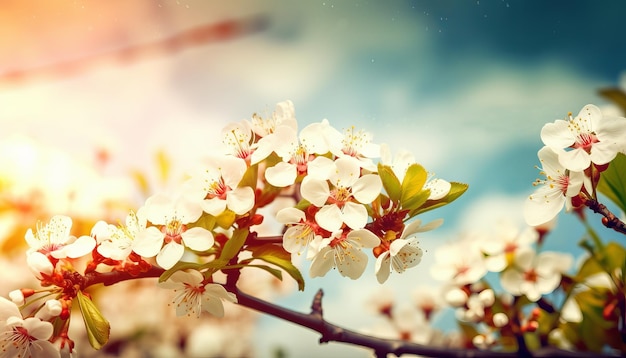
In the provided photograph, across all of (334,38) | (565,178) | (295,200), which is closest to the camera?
(565,178)

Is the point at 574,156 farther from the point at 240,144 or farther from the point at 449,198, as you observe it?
the point at 240,144

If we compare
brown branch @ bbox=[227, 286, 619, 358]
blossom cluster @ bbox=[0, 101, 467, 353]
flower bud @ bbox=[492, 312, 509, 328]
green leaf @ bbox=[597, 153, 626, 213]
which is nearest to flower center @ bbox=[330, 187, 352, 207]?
blossom cluster @ bbox=[0, 101, 467, 353]

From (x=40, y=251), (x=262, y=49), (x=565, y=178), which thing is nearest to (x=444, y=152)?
(x=262, y=49)

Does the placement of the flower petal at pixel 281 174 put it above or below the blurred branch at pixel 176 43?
below

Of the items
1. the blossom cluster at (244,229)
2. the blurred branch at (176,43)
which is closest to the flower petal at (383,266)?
the blossom cluster at (244,229)

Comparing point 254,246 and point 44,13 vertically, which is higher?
point 44,13

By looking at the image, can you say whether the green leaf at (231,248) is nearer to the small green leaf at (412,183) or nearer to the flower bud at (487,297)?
the small green leaf at (412,183)

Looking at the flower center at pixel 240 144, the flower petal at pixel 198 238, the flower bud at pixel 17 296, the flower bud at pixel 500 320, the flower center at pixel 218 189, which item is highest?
the flower center at pixel 240 144

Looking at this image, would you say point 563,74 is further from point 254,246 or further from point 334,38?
point 254,246
